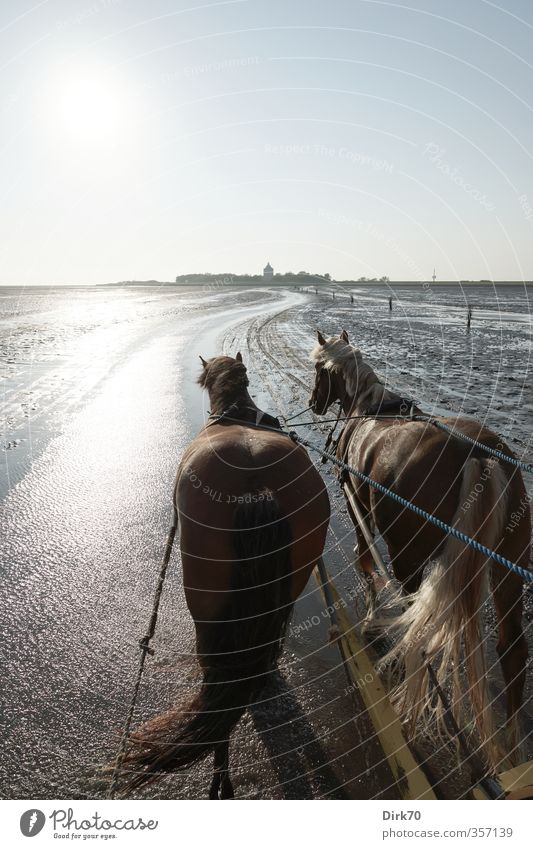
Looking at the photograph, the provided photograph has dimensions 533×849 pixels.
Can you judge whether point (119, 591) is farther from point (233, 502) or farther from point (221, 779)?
point (233, 502)

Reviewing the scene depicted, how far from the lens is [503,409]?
9109 mm

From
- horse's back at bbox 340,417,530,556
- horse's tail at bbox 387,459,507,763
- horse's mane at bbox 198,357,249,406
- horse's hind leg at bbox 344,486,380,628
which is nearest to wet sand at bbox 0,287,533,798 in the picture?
→ horse's hind leg at bbox 344,486,380,628

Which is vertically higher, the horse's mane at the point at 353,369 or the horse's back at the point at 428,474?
the horse's mane at the point at 353,369

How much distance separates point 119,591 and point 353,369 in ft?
10.1

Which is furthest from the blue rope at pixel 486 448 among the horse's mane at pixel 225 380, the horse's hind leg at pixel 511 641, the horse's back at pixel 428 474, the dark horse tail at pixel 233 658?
the horse's mane at pixel 225 380

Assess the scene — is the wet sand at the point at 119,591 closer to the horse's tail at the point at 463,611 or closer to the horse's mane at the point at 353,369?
the horse's tail at the point at 463,611

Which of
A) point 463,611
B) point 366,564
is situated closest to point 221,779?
point 463,611

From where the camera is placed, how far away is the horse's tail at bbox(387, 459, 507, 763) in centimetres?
276

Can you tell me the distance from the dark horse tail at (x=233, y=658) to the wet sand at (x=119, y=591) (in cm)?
31

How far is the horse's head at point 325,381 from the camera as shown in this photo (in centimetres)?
542

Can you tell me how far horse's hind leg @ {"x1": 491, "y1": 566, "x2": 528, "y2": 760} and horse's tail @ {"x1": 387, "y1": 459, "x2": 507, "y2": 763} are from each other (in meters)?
0.17

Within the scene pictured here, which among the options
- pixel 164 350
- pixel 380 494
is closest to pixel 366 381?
pixel 380 494

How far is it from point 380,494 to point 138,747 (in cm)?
210
